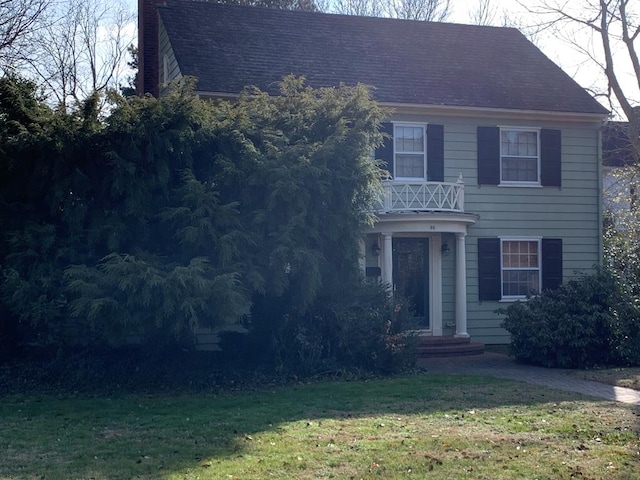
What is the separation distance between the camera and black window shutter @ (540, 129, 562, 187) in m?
20.7

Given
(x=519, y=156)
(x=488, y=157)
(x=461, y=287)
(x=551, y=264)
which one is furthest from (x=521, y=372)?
(x=519, y=156)

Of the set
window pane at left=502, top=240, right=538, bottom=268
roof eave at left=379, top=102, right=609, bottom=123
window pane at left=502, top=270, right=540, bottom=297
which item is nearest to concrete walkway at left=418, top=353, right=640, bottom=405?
window pane at left=502, top=270, right=540, bottom=297

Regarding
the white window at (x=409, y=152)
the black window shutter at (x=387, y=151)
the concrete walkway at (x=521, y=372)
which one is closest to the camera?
the concrete walkway at (x=521, y=372)

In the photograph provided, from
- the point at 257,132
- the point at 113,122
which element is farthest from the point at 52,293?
the point at 257,132

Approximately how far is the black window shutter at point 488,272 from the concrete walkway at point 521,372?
1.90m

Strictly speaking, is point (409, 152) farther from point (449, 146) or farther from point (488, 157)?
point (488, 157)

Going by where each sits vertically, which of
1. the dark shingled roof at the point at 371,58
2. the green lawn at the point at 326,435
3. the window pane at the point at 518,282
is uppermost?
the dark shingled roof at the point at 371,58

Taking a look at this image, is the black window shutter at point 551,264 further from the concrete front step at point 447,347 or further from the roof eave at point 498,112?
the roof eave at point 498,112

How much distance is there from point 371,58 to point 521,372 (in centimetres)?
971

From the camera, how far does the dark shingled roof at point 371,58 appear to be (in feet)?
64.4

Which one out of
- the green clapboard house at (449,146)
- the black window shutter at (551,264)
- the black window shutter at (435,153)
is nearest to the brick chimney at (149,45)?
the green clapboard house at (449,146)

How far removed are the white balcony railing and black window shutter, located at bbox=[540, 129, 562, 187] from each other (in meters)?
3.01

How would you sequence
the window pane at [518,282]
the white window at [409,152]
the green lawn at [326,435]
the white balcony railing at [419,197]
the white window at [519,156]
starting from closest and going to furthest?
the green lawn at [326,435]
the white balcony railing at [419,197]
the white window at [409,152]
the window pane at [518,282]
the white window at [519,156]

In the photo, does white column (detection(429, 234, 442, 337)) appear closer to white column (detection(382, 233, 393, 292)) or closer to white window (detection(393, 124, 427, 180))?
white column (detection(382, 233, 393, 292))
